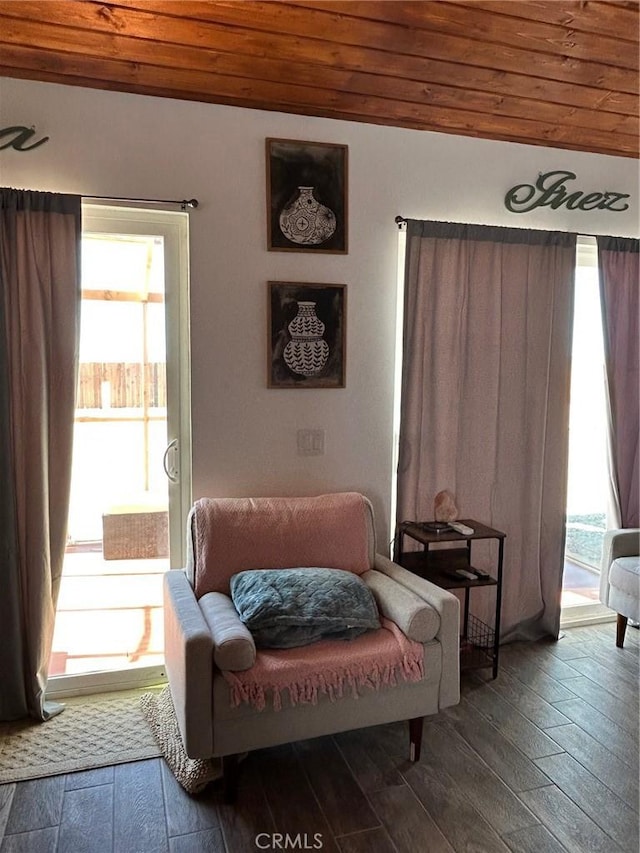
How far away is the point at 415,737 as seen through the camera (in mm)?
2420

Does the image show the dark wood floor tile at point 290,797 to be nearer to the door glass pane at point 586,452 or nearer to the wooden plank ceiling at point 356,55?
the door glass pane at point 586,452

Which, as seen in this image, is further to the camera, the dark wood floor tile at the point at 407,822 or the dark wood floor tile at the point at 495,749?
the dark wood floor tile at the point at 495,749

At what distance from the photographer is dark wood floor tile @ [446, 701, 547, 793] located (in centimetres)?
231

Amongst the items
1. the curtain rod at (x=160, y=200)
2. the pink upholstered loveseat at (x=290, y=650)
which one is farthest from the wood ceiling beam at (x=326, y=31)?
the pink upholstered loveseat at (x=290, y=650)

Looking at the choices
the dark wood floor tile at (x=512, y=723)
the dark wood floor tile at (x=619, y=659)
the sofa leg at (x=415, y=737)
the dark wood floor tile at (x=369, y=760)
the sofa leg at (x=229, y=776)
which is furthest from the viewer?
the dark wood floor tile at (x=619, y=659)

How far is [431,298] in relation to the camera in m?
3.15

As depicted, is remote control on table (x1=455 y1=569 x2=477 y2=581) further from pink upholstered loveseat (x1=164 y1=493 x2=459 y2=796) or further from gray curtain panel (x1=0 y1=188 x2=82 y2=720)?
gray curtain panel (x1=0 y1=188 x2=82 y2=720)

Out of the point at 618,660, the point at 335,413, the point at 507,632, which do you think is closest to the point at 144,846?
the point at 335,413

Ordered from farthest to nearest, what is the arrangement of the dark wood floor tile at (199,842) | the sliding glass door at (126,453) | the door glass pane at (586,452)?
the door glass pane at (586,452), the sliding glass door at (126,453), the dark wood floor tile at (199,842)

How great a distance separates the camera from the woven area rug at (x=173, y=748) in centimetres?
224

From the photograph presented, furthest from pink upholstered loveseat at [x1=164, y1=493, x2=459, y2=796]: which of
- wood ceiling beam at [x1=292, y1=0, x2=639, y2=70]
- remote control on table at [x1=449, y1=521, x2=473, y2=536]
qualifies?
wood ceiling beam at [x1=292, y1=0, x2=639, y2=70]

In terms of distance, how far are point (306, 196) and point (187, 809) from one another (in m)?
2.53

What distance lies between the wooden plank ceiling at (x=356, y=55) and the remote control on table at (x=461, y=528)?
1962mm

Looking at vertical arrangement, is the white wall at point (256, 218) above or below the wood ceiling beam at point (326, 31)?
below
